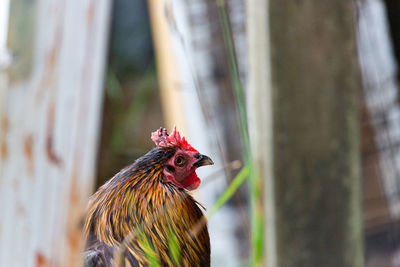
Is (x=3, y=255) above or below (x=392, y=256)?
above

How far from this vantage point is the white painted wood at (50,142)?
20.9 inches

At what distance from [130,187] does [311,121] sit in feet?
0.89

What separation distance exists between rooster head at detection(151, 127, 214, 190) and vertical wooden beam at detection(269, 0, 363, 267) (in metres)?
0.16

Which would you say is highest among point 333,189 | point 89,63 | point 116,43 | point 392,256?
point 116,43

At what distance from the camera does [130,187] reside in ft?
1.50

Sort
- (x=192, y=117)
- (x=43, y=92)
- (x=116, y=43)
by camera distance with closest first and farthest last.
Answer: (x=43, y=92) → (x=192, y=117) → (x=116, y=43)

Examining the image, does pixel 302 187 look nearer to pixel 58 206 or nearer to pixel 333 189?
pixel 333 189

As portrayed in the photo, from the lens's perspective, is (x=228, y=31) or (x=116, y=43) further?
(x=116, y=43)

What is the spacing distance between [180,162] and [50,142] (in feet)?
0.56

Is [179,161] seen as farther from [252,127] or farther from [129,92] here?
[129,92]

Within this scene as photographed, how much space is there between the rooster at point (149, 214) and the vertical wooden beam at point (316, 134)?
0.57 feet

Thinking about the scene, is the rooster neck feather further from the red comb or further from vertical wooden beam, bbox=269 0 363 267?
vertical wooden beam, bbox=269 0 363 267

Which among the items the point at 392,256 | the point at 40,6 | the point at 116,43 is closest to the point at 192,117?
the point at 392,256

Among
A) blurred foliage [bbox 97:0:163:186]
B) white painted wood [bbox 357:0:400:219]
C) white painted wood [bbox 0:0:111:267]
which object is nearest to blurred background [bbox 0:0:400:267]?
white painted wood [bbox 0:0:111:267]
